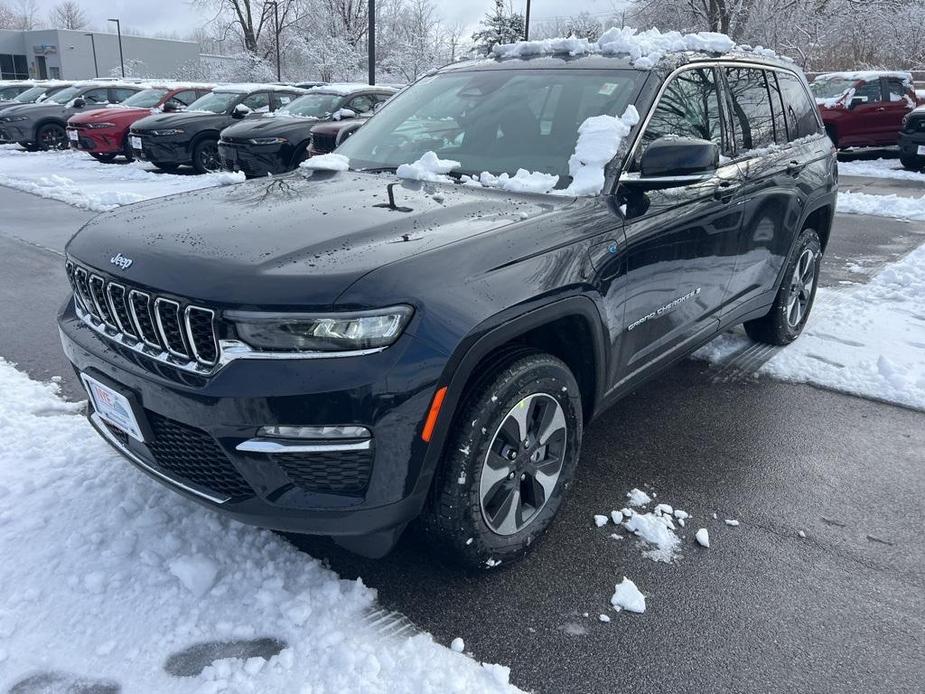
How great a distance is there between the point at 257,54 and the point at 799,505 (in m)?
51.6

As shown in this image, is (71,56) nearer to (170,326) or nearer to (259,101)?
(259,101)

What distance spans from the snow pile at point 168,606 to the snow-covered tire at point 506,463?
1.22 ft

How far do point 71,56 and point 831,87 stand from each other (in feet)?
228

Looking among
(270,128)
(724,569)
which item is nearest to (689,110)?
(724,569)

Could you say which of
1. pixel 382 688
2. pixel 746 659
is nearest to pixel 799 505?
pixel 746 659

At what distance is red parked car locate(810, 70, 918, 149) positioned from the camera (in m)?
16.0

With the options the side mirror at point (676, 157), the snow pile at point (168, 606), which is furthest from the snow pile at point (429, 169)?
the snow pile at point (168, 606)

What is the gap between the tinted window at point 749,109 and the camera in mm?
3965

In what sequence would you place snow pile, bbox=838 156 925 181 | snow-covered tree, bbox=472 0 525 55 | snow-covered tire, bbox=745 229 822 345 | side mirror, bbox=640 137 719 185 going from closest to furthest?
side mirror, bbox=640 137 719 185 < snow-covered tire, bbox=745 229 822 345 < snow pile, bbox=838 156 925 181 < snow-covered tree, bbox=472 0 525 55

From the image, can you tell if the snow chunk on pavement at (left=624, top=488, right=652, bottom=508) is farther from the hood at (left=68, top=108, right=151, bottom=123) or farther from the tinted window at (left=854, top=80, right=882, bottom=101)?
the tinted window at (left=854, top=80, right=882, bottom=101)

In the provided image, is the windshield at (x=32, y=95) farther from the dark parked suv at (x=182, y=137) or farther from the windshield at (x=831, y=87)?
the windshield at (x=831, y=87)

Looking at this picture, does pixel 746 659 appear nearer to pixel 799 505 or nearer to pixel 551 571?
pixel 551 571

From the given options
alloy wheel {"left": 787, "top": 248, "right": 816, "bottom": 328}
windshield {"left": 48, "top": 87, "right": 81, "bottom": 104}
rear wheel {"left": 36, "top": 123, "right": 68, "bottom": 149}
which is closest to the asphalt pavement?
alloy wheel {"left": 787, "top": 248, "right": 816, "bottom": 328}

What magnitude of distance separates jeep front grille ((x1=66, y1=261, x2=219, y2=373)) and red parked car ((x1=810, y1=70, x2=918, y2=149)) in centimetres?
1669
